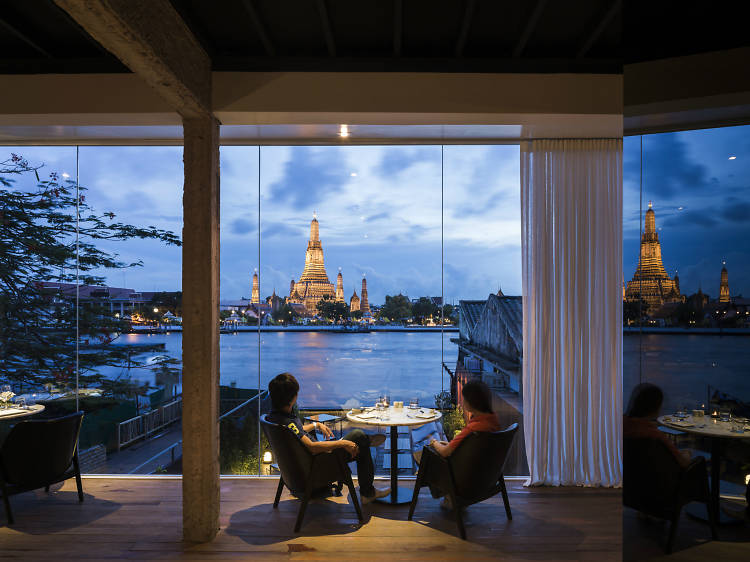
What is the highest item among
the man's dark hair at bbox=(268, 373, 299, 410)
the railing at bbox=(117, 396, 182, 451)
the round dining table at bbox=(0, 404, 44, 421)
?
the man's dark hair at bbox=(268, 373, 299, 410)

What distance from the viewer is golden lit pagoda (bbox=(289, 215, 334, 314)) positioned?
173 inches

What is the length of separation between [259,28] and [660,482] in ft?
11.2

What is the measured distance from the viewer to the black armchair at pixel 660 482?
438mm

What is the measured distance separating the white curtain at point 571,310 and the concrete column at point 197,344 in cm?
288

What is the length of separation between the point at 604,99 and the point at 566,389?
2.61 meters

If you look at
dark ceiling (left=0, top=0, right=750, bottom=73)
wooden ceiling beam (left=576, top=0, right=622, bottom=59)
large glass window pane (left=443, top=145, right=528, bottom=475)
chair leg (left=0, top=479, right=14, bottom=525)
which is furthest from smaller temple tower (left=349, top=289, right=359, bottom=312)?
chair leg (left=0, top=479, right=14, bottom=525)

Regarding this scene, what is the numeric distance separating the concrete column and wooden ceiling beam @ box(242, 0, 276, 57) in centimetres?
92

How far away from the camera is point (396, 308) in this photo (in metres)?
4.55

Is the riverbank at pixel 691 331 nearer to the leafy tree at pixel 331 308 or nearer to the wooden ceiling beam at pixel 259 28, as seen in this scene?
the wooden ceiling beam at pixel 259 28

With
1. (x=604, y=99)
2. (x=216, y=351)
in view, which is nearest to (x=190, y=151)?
(x=216, y=351)

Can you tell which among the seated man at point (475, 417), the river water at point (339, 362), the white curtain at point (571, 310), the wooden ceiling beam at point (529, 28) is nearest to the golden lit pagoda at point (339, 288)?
the river water at point (339, 362)

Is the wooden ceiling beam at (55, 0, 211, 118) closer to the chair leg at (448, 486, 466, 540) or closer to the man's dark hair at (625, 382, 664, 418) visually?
the man's dark hair at (625, 382, 664, 418)

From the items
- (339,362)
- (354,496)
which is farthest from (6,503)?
(339,362)

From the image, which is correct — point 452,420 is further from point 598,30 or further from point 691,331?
point 691,331
